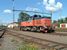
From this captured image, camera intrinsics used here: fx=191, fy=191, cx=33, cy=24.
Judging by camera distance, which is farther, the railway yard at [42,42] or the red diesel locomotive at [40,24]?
the red diesel locomotive at [40,24]

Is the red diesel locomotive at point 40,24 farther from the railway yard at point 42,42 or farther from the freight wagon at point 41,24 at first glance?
the railway yard at point 42,42

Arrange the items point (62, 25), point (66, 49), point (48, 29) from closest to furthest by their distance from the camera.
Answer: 1. point (66, 49)
2. point (48, 29)
3. point (62, 25)

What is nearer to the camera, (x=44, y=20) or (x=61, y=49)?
(x=61, y=49)

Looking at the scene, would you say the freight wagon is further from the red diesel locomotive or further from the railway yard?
the railway yard

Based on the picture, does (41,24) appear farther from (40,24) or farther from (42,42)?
(42,42)

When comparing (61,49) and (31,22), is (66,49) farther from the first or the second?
(31,22)

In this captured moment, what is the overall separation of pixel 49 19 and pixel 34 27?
157 inches

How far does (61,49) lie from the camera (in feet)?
35.2

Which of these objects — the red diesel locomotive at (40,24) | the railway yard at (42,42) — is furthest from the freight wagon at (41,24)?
the railway yard at (42,42)

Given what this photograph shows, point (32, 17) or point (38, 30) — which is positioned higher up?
point (32, 17)

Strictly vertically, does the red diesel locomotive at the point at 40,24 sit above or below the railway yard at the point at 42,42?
above

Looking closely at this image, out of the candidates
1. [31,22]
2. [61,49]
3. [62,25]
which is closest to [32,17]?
[31,22]

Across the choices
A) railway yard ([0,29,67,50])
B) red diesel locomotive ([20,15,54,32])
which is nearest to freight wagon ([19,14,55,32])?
red diesel locomotive ([20,15,54,32])

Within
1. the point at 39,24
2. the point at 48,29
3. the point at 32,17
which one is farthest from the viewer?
the point at 32,17
